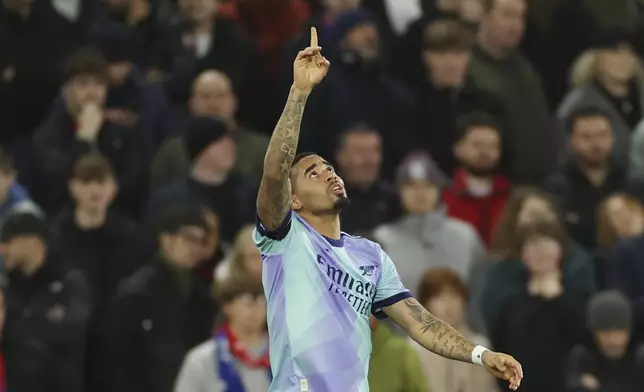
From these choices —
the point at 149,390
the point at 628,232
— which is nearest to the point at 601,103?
the point at 628,232

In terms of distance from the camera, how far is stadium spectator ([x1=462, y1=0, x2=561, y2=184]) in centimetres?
1368

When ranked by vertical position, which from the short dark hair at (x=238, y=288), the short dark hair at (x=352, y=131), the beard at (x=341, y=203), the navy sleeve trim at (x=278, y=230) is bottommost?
the short dark hair at (x=238, y=288)

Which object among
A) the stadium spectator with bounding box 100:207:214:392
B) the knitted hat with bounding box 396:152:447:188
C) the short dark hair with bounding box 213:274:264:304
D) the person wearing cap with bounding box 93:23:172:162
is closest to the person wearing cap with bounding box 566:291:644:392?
the knitted hat with bounding box 396:152:447:188

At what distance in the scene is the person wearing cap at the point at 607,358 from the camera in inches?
432

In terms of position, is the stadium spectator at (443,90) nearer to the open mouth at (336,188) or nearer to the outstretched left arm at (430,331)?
the outstretched left arm at (430,331)

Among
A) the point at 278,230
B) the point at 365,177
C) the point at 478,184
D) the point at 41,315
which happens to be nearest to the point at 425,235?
the point at 365,177

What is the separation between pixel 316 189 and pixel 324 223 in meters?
0.18

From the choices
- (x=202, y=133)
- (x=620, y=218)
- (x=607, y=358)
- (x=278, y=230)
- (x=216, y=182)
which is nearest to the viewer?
(x=278, y=230)

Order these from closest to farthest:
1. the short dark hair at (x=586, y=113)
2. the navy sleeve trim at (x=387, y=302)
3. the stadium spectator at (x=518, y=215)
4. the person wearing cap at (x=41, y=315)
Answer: the navy sleeve trim at (x=387, y=302) → the person wearing cap at (x=41, y=315) → the stadium spectator at (x=518, y=215) → the short dark hair at (x=586, y=113)

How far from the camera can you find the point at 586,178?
12961 millimetres

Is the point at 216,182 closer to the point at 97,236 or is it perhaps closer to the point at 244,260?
the point at 97,236

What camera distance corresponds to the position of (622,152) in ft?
44.3

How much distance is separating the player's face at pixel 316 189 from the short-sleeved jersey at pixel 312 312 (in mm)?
79

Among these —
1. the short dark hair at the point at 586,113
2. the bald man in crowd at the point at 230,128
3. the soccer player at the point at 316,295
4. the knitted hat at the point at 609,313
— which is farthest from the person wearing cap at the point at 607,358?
the soccer player at the point at 316,295
